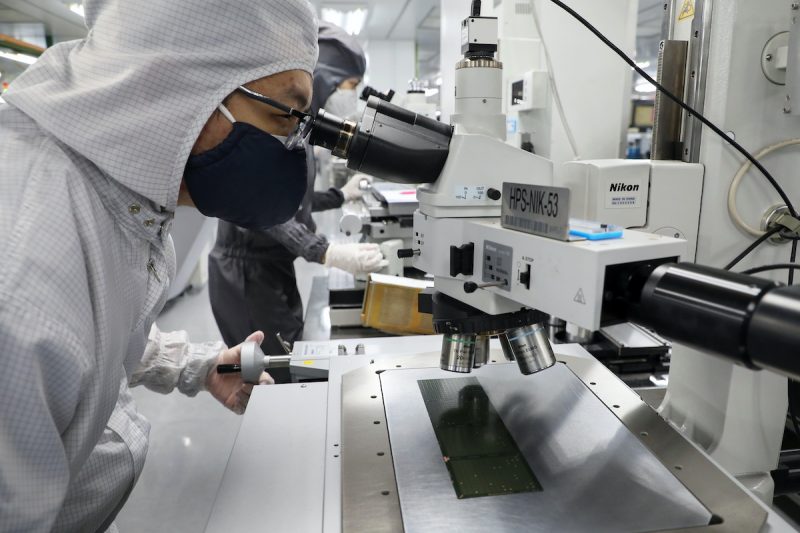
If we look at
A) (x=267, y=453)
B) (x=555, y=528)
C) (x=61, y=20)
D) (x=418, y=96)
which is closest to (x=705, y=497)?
(x=555, y=528)

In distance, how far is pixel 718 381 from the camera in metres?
0.83

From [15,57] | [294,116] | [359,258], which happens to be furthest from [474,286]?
[15,57]

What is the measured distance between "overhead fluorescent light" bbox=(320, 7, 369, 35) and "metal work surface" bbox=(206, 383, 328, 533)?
22.0 ft

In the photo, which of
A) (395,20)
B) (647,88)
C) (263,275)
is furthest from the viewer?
(395,20)

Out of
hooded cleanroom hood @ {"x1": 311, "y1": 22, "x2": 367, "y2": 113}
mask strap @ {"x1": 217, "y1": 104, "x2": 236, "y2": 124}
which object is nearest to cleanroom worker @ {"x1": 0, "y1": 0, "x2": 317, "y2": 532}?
mask strap @ {"x1": 217, "y1": 104, "x2": 236, "y2": 124}

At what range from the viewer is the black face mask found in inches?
28.9

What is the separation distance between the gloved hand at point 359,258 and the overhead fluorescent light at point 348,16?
5.90m

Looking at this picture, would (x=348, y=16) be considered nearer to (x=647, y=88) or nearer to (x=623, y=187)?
(x=647, y=88)

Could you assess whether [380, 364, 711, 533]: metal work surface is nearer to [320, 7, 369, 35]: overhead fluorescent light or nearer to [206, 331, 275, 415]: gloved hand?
[206, 331, 275, 415]: gloved hand

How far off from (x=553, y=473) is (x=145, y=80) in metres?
0.73

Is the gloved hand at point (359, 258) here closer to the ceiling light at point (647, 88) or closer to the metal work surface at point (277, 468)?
the metal work surface at point (277, 468)

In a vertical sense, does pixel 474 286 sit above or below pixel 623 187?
below

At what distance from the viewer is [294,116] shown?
2.49 ft

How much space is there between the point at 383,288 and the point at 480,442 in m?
0.65
